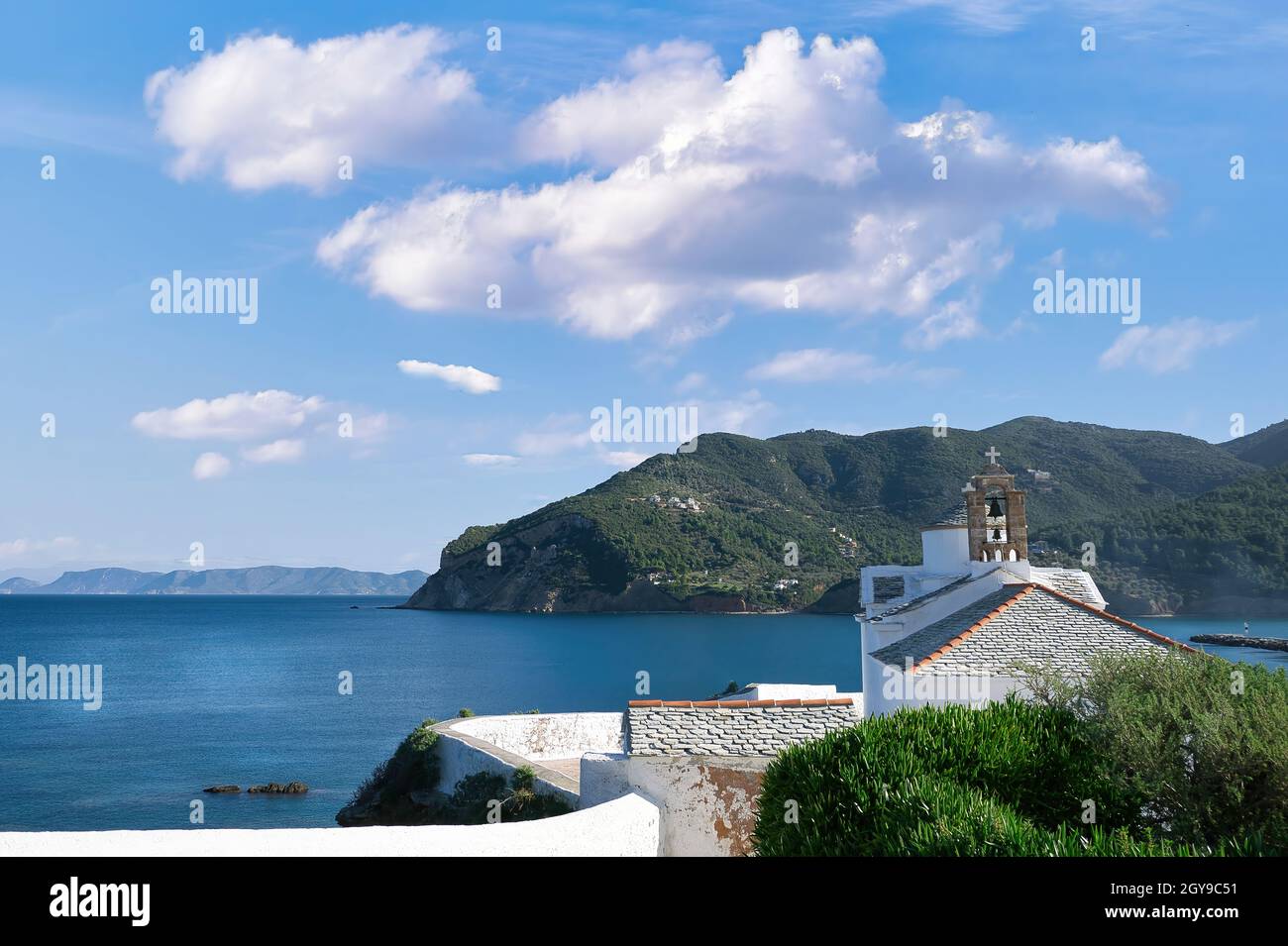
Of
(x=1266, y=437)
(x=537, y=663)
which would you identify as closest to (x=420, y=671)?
(x=537, y=663)

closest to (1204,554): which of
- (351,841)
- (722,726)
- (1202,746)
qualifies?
(722,726)

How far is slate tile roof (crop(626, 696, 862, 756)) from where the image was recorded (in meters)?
15.7

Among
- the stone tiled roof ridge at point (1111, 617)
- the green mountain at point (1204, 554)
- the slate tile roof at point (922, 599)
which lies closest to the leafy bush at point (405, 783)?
the slate tile roof at point (922, 599)

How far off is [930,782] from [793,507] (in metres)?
161

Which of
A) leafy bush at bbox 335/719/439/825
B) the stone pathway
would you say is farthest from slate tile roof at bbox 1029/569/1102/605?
leafy bush at bbox 335/719/439/825

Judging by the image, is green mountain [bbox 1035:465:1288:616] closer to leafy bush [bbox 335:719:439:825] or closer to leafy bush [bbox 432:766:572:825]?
leafy bush [bbox 335:719:439:825]

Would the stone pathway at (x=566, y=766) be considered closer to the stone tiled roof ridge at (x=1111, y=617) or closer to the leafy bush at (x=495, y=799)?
the leafy bush at (x=495, y=799)

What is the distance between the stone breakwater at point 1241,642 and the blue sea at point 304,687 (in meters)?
1.42

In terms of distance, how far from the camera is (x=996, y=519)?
25.5 meters

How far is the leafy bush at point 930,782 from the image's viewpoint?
10094mm

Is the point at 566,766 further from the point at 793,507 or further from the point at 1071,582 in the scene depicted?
the point at 793,507

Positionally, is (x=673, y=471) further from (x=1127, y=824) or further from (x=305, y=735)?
(x=1127, y=824)

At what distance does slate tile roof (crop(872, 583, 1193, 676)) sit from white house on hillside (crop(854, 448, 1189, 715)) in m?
0.02
